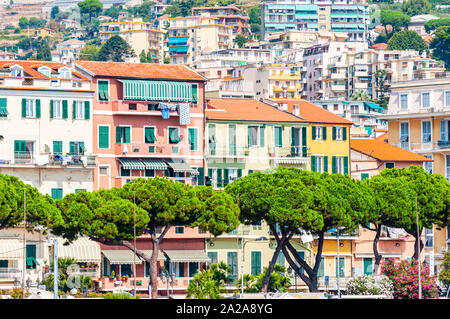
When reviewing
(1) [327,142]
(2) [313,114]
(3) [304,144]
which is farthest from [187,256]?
(2) [313,114]

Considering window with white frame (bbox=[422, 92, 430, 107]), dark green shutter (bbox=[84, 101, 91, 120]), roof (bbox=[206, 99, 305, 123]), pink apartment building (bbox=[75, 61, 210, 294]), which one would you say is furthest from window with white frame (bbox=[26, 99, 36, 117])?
window with white frame (bbox=[422, 92, 430, 107])

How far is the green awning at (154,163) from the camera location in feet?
248

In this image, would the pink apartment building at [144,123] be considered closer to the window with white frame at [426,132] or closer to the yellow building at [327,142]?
the yellow building at [327,142]

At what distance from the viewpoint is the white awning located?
67688mm

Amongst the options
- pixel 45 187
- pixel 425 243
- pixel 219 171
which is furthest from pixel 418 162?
pixel 45 187

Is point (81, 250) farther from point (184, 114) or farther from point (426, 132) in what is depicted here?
point (426, 132)

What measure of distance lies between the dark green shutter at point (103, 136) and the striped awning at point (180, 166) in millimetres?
4612

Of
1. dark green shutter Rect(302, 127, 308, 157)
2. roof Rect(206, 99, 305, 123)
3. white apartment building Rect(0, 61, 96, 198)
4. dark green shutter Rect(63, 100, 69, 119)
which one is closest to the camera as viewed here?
white apartment building Rect(0, 61, 96, 198)

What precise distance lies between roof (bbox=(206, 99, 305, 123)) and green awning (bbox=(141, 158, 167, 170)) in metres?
5.34

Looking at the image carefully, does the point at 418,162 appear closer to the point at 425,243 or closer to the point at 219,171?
the point at 425,243

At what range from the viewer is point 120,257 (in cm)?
6994

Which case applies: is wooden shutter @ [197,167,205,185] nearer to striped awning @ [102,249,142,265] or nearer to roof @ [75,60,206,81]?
roof @ [75,60,206,81]
